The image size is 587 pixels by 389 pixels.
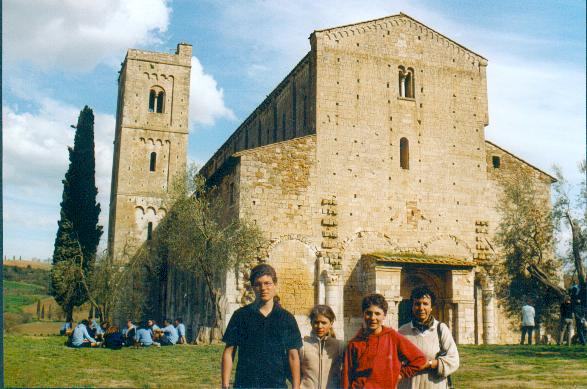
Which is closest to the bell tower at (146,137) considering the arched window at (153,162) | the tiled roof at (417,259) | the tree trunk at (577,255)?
the arched window at (153,162)

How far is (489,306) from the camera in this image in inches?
909

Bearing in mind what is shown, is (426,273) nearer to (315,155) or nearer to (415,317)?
(315,155)

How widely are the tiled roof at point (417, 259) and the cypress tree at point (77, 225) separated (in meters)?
10.1

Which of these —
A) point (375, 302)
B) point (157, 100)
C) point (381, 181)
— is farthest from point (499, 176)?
point (157, 100)

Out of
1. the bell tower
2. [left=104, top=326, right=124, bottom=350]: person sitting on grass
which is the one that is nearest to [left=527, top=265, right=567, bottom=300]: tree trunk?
[left=104, top=326, right=124, bottom=350]: person sitting on grass

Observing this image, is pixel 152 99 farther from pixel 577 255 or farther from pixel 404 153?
pixel 577 255

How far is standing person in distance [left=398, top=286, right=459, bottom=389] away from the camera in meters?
6.59

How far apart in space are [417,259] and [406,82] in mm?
7620

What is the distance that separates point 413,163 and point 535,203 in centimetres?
541

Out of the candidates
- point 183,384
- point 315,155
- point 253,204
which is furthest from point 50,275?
point 183,384

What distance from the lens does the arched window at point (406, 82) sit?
2434cm

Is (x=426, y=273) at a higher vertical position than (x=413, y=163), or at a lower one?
lower

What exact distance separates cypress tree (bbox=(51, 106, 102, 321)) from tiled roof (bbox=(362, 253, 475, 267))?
1014 cm

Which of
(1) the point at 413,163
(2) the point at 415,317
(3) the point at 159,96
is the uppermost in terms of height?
(3) the point at 159,96
